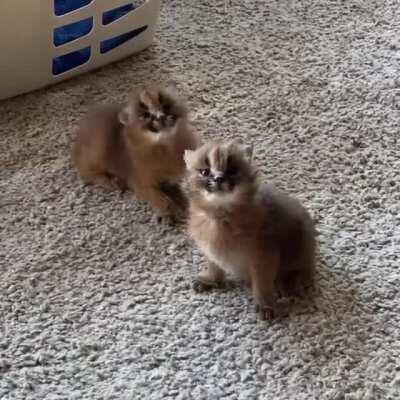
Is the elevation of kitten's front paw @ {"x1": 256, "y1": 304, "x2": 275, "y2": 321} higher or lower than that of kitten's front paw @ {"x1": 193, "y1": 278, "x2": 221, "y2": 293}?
higher

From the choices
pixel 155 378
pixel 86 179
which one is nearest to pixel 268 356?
pixel 155 378

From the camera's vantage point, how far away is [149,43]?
7.01 ft

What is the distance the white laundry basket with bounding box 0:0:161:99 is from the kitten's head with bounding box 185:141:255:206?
67cm

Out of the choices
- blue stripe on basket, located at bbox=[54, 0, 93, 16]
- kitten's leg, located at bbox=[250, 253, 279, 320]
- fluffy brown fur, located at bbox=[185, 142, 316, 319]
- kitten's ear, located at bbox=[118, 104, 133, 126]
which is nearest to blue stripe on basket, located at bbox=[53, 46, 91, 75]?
blue stripe on basket, located at bbox=[54, 0, 93, 16]

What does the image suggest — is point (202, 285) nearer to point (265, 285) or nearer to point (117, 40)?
point (265, 285)

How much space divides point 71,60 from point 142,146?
491 millimetres

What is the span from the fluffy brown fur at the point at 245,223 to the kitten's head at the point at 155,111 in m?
0.19

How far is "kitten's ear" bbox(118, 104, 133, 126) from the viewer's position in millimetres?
1626

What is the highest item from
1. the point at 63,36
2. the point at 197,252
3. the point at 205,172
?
the point at 205,172

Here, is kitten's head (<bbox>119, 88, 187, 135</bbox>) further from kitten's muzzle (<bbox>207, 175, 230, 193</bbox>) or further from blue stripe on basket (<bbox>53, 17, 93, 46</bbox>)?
blue stripe on basket (<bbox>53, 17, 93, 46</bbox>)

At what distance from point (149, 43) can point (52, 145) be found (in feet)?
1.48

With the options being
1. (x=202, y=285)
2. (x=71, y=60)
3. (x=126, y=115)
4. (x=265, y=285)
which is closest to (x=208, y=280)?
(x=202, y=285)

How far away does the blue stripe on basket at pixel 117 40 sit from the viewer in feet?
6.75

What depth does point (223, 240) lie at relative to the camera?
4.65 feet
